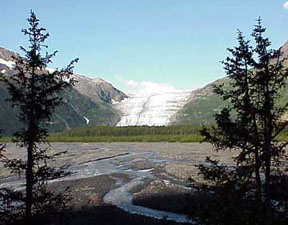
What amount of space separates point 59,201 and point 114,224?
44.4 ft

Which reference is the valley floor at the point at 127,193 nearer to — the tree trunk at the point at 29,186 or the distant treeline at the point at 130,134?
the tree trunk at the point at 29,186

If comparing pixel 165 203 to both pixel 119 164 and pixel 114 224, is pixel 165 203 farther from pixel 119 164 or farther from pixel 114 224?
pixel 119 164

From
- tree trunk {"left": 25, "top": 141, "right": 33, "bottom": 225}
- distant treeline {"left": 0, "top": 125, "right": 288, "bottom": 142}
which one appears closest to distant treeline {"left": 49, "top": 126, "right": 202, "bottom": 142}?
distant treeline {"left": 0, "top": 125, "right": 288, "bottom": 142}

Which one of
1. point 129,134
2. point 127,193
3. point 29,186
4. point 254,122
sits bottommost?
point 127,193

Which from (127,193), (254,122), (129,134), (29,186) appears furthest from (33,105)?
(129,134)

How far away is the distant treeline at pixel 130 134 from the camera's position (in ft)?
550

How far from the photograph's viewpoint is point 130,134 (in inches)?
7279

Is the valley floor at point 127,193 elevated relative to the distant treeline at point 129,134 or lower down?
lower down

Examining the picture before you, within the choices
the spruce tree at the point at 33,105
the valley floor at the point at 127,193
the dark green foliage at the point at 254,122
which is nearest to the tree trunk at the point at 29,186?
the spruce tree at the point at 33,105

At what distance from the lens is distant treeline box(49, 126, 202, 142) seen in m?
168

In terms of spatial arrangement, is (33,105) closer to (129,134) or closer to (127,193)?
(127,193)

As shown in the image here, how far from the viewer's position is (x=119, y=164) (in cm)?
7594

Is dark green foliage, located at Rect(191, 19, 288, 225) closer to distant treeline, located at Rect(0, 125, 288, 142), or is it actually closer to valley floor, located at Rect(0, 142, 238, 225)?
valley floor, located at Rect(0, 142, 238, 225)

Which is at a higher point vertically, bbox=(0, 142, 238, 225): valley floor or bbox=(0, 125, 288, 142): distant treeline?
bbox=(0, 125, 288, 142): distant treeline
